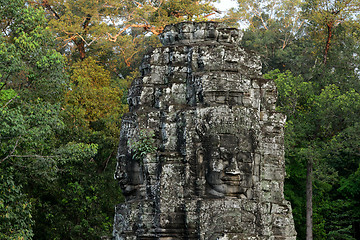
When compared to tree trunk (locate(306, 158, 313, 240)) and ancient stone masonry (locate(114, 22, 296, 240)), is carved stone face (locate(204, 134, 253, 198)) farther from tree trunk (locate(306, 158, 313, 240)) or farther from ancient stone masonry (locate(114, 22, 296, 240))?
tree trunk (locate(306, 158, 313, 240))

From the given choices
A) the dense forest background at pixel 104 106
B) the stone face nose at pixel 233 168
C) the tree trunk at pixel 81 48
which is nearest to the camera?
the stone face nose at pixel 233 168

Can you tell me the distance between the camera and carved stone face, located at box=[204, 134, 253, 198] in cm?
966

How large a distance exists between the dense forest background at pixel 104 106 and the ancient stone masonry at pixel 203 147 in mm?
3941

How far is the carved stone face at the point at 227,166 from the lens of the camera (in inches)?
380

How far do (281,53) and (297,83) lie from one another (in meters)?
5.80

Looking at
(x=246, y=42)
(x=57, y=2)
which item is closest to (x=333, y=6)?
(x=246, y=42)

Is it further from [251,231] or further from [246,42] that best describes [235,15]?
[251,231]

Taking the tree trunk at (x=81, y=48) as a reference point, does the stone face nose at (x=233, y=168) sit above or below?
below

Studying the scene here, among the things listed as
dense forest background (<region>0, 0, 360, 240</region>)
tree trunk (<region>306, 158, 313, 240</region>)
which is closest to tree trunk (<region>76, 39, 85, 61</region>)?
dense forest background (<region>0, 0, 360, 240</region>)

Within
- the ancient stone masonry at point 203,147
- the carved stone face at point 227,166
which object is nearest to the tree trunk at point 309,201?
the ancient stone masonry at point 203,147

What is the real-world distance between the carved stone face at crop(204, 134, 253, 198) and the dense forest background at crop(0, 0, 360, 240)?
552 cm

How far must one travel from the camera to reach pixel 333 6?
2436 centimetres

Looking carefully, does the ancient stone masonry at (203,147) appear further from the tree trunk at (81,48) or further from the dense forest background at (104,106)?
the tree trunk at (81,48)

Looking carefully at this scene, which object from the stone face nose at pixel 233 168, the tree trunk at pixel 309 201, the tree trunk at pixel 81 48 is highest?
the tree trunk at pixel 81 48
